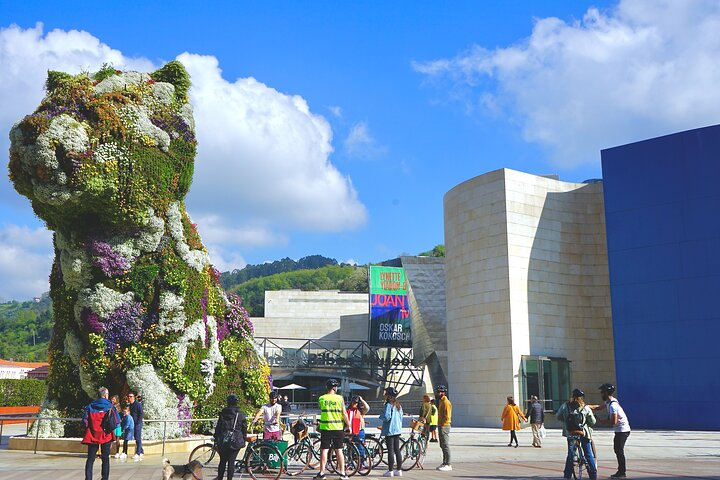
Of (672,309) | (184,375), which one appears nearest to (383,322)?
(672,309)

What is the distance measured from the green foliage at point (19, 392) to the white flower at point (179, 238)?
30.4 metres

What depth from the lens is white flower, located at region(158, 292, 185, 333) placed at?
1689cm

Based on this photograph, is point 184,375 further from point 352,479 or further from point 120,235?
point 352,479

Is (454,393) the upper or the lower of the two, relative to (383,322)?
lower

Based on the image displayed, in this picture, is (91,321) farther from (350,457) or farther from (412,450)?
(412,450)

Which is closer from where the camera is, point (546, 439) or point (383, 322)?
point (546, 439)

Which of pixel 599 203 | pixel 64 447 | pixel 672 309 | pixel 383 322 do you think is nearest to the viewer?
pixel 64 447

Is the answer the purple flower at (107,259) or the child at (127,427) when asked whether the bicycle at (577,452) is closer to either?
the child at (127,427)

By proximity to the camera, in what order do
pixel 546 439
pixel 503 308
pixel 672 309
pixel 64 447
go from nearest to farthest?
pixel 64 447 → pixel 546 439 → pixel 672 309 → pixel 503 308

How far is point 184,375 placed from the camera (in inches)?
672

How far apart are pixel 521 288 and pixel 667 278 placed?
6209 mm

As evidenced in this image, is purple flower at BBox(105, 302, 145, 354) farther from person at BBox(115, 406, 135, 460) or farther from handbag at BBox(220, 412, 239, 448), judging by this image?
handbag at BBox(220, 412, 239, 448)

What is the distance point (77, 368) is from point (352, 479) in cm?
837

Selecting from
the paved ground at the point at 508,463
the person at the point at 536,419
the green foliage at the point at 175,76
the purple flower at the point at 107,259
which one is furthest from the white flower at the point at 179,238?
the person at the point at 536,419
